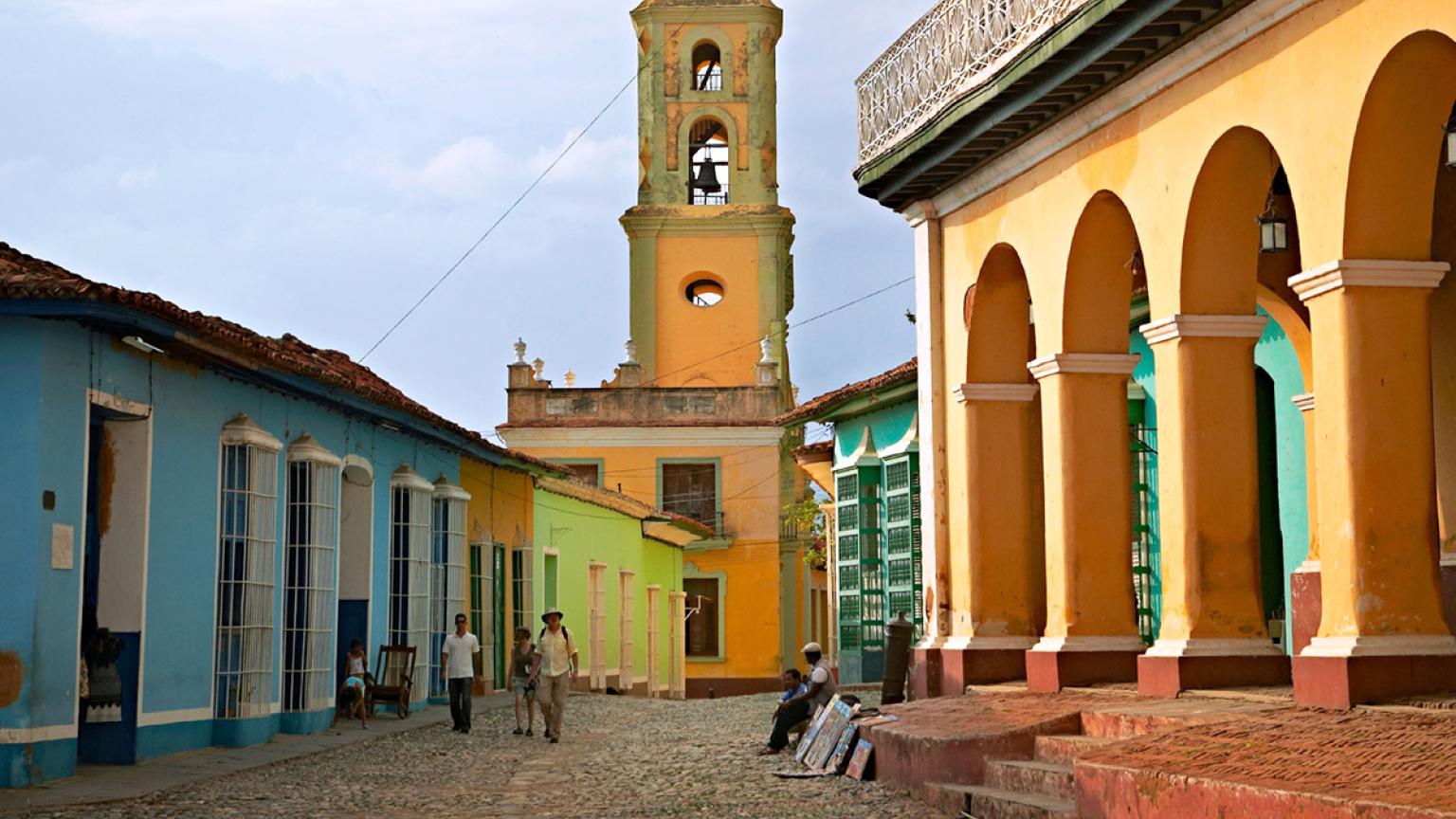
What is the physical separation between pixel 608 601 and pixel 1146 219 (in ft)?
77.4

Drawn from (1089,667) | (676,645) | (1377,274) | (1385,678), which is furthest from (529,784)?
(676,645)

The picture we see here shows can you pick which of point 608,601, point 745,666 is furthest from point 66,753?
point 745,666

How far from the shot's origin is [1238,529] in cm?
1072

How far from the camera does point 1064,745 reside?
1012cm

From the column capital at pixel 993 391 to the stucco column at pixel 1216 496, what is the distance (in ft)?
10.0

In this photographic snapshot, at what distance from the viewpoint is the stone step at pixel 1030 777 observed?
30.8ft

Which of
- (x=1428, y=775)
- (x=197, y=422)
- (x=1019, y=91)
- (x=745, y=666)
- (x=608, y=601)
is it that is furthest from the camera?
(x=745, y=666)

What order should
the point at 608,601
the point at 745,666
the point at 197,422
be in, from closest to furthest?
the point at 197,422
the point at 608,601
the point at 745,666

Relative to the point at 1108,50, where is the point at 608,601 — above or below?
below

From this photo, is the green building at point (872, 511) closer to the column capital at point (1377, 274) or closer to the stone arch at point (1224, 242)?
the stone arch at point (1224, 242)

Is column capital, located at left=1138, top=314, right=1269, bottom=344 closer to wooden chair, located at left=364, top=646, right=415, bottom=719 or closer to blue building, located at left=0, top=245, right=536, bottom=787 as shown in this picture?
blue building, located at left=0, top=245, right=536, bottom=787

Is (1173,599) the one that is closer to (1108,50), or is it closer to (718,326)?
(1108,50)

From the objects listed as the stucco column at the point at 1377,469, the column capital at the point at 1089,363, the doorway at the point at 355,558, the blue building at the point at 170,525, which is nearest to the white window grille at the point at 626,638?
the blue building at the point at 170,525

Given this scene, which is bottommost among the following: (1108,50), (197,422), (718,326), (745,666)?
(745,666)
